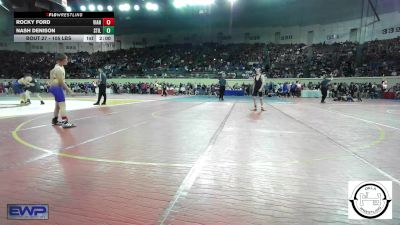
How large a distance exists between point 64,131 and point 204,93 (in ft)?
85.0

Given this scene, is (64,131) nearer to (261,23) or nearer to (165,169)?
(165,169)

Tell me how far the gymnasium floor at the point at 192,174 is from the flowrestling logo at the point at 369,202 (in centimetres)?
8

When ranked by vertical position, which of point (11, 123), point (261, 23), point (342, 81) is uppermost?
point (261, 23)

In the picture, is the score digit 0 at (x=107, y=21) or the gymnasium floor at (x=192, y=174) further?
the score digit 0 at (x=107, y=21)

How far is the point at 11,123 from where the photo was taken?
8.84 meters

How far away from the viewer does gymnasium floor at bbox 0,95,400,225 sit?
2.81 m

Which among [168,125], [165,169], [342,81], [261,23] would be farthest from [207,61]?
[165,169]
